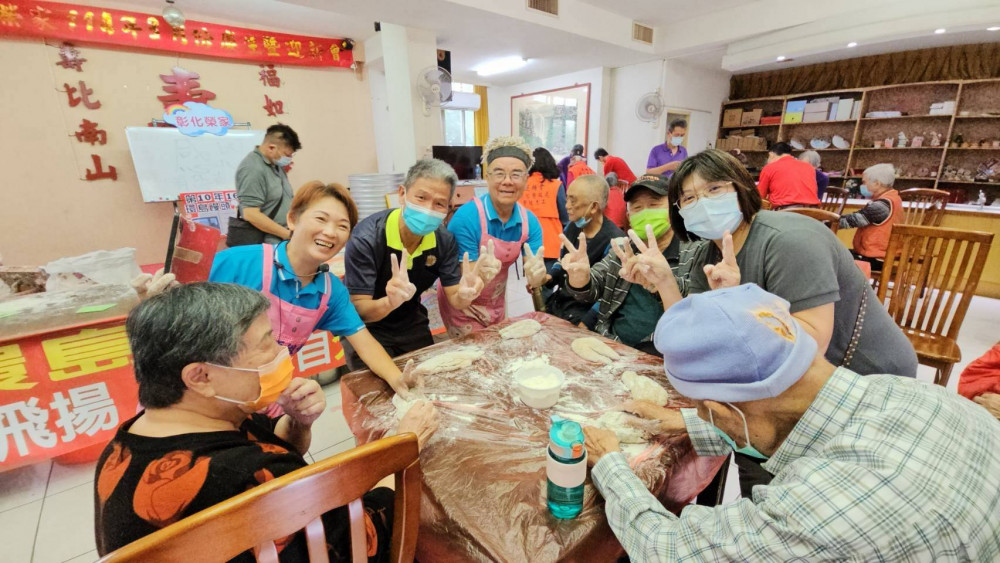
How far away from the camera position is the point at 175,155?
442cm

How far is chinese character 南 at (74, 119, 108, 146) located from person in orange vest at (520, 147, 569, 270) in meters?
4.39

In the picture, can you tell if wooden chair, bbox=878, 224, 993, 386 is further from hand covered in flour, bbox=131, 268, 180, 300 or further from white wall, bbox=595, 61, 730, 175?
white wall, bbox=595, 61, 730, 175

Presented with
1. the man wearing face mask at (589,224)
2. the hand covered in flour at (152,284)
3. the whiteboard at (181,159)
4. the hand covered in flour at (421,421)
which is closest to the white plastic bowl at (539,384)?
the hand covered in flour at (421,421)

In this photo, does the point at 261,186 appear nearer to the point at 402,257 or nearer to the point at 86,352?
the point at 86,352

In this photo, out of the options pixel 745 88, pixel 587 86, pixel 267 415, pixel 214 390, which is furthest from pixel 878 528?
pixel 745 88

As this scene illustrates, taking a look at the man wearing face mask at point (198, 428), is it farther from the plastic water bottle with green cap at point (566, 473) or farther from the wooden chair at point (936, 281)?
the wooden chair at point (936, 281)

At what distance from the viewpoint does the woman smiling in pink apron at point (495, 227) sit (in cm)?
222

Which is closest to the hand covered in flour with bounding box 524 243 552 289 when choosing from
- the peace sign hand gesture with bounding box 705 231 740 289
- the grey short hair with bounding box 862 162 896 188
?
the peace sign hand gesture with bounding box 705 231 740 289

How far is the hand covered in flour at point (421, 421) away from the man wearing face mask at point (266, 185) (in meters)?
2.43

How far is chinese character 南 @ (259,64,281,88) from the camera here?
4.86 meters

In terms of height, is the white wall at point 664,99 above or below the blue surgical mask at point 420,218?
above

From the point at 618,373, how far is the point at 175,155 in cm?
527

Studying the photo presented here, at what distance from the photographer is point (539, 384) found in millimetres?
1243

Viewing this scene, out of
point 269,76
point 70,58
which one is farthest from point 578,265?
point 70,58
